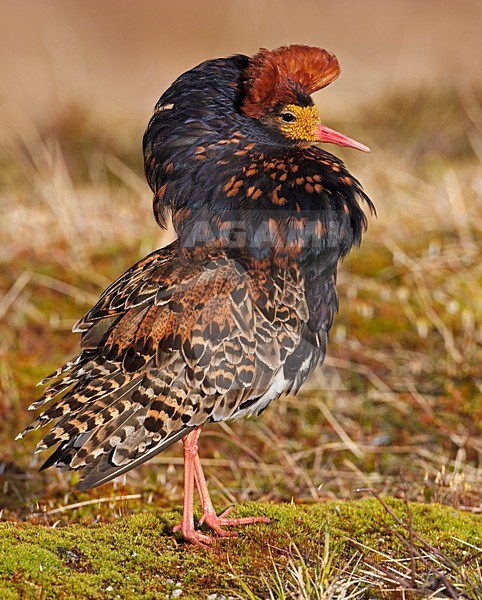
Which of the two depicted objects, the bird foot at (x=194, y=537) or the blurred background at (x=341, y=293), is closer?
the bird foot at (x=194, y=537)

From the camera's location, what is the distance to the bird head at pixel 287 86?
15.0 feet

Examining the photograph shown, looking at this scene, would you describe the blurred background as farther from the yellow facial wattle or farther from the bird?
the yellow facial wattle

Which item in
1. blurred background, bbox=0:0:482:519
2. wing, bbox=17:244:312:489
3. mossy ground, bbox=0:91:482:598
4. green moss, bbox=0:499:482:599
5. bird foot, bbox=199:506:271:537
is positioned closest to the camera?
green moss, bbox=0:499:482:599

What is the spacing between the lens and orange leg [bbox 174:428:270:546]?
429 cm

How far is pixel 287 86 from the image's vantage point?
4578 mm

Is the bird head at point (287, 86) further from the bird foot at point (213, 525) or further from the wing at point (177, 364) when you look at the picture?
the bird foot at point (213, 525)

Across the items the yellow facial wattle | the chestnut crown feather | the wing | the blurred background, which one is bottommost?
the blurred background

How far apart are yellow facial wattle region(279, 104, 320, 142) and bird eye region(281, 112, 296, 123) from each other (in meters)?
0.01

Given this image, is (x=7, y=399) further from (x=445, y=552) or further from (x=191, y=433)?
(x=445, y=552)

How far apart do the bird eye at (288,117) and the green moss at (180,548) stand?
2048mm

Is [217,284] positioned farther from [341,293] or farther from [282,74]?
[341,293]

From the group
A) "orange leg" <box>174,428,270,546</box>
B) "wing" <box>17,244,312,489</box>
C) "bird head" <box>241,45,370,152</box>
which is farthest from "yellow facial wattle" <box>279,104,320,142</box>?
"orange leg" <box>174,428,270,546</box>

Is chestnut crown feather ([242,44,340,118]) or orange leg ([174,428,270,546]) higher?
chestnut crown feather ([242,44,340,118])

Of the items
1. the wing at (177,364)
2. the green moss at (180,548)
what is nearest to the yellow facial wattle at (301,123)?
the wing at (177,364)
